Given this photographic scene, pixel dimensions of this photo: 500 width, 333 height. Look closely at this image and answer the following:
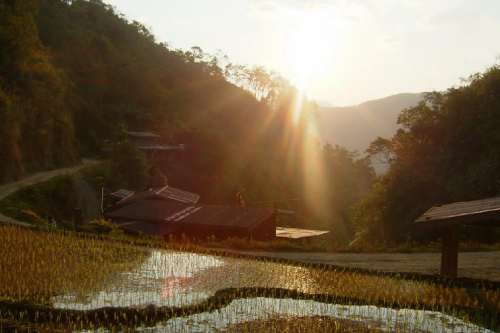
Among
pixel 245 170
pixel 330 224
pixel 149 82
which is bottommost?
pixel 330 224

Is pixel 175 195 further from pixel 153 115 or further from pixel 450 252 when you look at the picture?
pixel 153 115

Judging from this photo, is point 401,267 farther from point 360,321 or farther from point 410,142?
point 410,142

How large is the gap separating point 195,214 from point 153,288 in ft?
→ 42.7

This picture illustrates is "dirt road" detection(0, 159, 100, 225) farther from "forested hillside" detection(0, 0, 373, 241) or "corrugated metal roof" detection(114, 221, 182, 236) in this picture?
"corrugated metal roof" detection(114, 221, 182, 236)

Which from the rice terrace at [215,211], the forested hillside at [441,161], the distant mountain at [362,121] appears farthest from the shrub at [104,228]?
the distant mountain at [362,121]

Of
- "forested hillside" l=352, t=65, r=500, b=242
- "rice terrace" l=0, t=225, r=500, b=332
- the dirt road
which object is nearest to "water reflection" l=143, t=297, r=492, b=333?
"rice terrace" l=0, t=225, r=500, b=332

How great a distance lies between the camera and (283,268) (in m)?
12.2

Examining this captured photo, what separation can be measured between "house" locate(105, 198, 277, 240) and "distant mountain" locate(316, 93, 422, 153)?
134456mm

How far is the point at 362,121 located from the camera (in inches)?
6629

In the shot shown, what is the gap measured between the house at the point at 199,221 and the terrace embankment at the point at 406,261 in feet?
14.7

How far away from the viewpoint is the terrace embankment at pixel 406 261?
12.5 m

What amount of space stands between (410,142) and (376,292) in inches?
757

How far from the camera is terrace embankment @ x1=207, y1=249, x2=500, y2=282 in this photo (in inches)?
490

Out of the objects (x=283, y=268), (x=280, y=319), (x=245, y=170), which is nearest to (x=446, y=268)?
(x=283, y=268)
